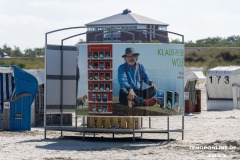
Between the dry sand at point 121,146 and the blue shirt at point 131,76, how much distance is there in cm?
158

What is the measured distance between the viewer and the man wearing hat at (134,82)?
21.8 meters

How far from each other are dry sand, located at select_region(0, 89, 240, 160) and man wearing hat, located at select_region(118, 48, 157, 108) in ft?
3.79

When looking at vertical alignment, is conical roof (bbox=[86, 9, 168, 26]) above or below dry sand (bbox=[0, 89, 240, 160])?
above

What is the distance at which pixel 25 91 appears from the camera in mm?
25328

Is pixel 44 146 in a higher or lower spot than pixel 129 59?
lower

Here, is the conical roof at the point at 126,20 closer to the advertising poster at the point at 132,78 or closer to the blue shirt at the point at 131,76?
the advertising poster at the point at 132,78

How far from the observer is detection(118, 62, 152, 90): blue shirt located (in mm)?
21812

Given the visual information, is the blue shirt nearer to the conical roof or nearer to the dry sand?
the dry sand

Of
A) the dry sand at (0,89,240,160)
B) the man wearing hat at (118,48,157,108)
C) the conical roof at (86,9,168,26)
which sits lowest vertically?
the dry sand at (0,89,240,160)

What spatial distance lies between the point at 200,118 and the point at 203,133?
692cm

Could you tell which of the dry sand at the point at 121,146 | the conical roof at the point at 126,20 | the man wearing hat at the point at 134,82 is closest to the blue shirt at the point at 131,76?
the man wearing hat at the point at 134,82

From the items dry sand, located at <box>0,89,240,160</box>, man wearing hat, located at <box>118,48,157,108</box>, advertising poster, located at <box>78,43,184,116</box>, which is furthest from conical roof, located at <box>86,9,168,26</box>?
man wearing hat, located at <box>118,48,157,108</box>

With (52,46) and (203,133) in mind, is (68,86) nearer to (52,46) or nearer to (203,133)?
(52,46)

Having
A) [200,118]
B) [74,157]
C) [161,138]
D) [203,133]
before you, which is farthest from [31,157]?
[200,118]
